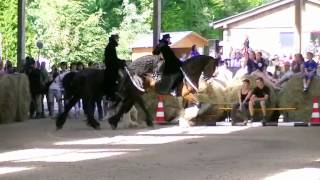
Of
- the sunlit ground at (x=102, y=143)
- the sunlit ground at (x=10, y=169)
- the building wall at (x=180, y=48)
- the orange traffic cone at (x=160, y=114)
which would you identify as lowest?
the sunlit ground at (x=10, y=169)

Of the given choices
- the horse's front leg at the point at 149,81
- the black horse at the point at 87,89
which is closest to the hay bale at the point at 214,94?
the horse's front leg at the point at 149,81

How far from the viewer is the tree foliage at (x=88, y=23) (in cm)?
4762

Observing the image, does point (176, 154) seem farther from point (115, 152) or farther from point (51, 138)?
point (51, 138)

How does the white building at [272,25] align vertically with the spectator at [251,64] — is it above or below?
above

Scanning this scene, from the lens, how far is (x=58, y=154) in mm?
13641

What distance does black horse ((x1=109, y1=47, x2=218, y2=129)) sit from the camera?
759 inches

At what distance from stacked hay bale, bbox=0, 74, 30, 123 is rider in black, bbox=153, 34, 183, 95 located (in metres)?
5.18

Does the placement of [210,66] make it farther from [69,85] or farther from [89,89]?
[69,85]

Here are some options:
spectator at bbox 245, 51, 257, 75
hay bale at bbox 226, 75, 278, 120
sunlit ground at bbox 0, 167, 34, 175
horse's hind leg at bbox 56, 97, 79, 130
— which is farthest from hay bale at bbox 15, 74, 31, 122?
sunlit ground at bbox 0, 167, 34, 175

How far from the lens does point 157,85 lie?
20.0 m

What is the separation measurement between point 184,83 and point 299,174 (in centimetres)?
976

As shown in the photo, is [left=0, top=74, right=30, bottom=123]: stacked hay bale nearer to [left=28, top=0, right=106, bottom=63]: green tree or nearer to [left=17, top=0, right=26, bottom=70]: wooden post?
[left=17, top=0, right=26, bottom=70]: wooden post

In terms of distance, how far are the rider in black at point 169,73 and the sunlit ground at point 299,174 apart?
9.11 metres

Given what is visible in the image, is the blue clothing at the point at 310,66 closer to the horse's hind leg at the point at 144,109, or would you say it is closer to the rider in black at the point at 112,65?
the horse's hind leg at the point at 144,109
